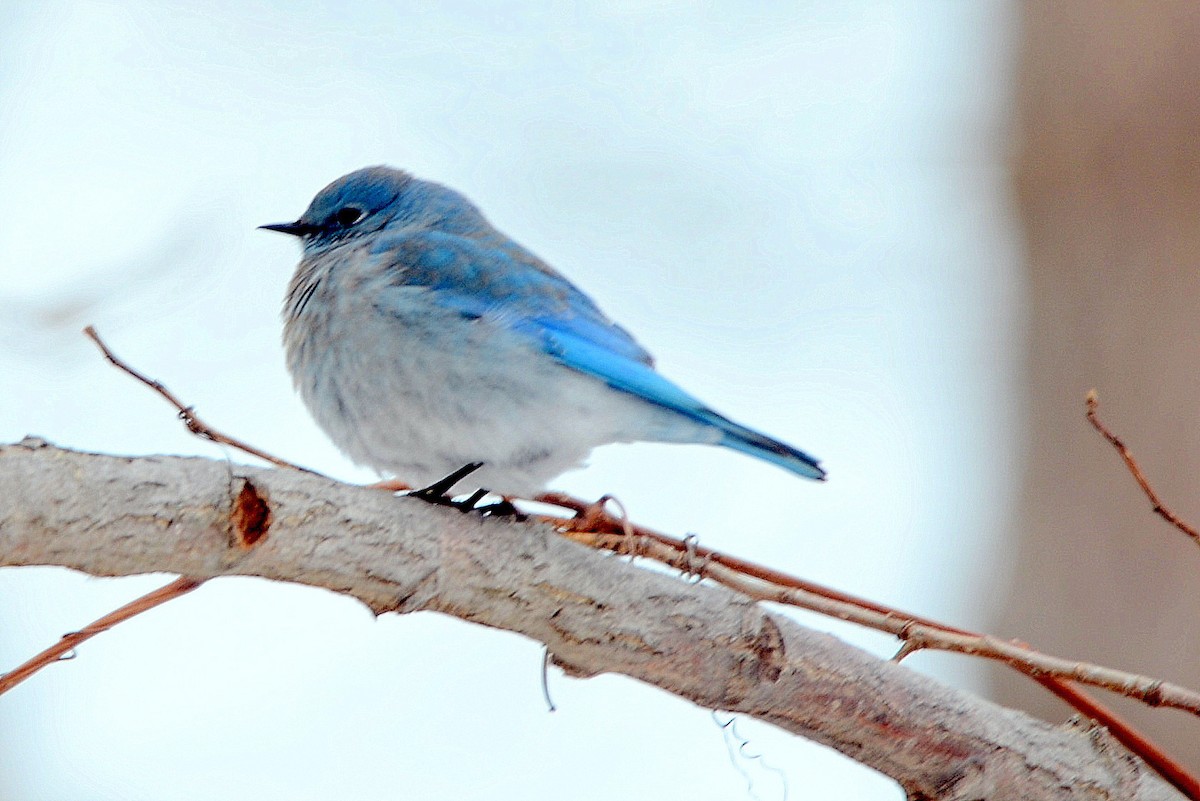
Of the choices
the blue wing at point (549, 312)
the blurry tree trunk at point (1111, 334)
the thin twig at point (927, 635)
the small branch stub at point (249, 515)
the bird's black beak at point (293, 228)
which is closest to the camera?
the small branch stub at point (249, 515)

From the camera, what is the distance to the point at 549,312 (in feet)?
9.21

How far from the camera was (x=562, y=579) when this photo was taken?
6.56ft

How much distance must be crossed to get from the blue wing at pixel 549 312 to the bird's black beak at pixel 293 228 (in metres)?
0.31

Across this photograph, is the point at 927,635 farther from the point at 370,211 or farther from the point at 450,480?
the point at 370,211

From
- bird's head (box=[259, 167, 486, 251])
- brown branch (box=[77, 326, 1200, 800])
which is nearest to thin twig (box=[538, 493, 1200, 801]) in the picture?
brown branch (box=[77, 326, 1200, 800])

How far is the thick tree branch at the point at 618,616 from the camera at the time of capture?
5.63ft

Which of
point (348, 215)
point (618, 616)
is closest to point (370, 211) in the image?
point (348, 215)

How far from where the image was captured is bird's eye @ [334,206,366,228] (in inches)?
124

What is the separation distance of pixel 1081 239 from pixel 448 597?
2924 mm

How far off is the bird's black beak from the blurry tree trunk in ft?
7.68

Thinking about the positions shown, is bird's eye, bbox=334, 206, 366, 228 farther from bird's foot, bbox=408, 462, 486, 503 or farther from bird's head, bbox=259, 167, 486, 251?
bird's foot, bbox=408, 462, 486, 503

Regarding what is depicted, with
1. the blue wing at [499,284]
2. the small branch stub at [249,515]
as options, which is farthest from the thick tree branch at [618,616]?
the blue wing at [499,284]

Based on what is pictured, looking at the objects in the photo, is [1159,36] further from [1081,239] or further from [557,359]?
[557,359]

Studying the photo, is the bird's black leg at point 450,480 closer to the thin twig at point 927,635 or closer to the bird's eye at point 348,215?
the thin twig at point 927,635
